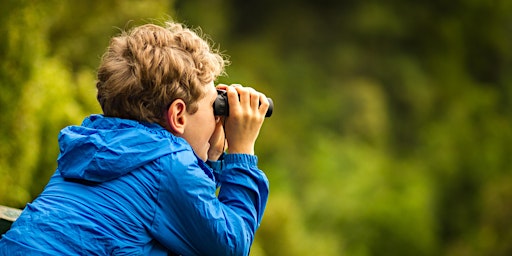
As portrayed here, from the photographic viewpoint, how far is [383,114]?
93.5ft

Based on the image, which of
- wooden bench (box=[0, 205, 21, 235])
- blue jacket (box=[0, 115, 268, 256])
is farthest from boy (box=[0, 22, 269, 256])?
wooden bench (box=[0, 205, 21, 235])

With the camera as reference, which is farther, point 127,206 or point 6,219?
point 6,219

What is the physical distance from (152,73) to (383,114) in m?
26.7

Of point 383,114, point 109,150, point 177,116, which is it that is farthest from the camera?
point 383,114

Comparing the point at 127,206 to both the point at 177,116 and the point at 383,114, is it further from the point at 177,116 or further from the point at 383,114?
the point at 383,114

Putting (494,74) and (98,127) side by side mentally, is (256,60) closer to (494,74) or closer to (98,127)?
(494,74)

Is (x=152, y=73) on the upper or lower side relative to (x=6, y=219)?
upper

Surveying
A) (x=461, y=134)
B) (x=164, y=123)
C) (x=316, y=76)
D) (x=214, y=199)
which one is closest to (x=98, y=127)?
(x=164, y=123)

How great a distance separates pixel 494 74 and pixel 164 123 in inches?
1453

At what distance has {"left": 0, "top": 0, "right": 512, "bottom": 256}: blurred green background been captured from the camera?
25.1 meters

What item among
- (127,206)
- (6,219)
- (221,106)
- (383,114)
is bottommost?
(6,219)

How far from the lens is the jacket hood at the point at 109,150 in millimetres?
2070

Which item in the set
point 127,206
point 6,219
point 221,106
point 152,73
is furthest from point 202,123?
point 6,219

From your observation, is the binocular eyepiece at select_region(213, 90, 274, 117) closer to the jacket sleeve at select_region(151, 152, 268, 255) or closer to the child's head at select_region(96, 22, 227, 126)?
the child's head at select_region(96, 22, 227, 126)
